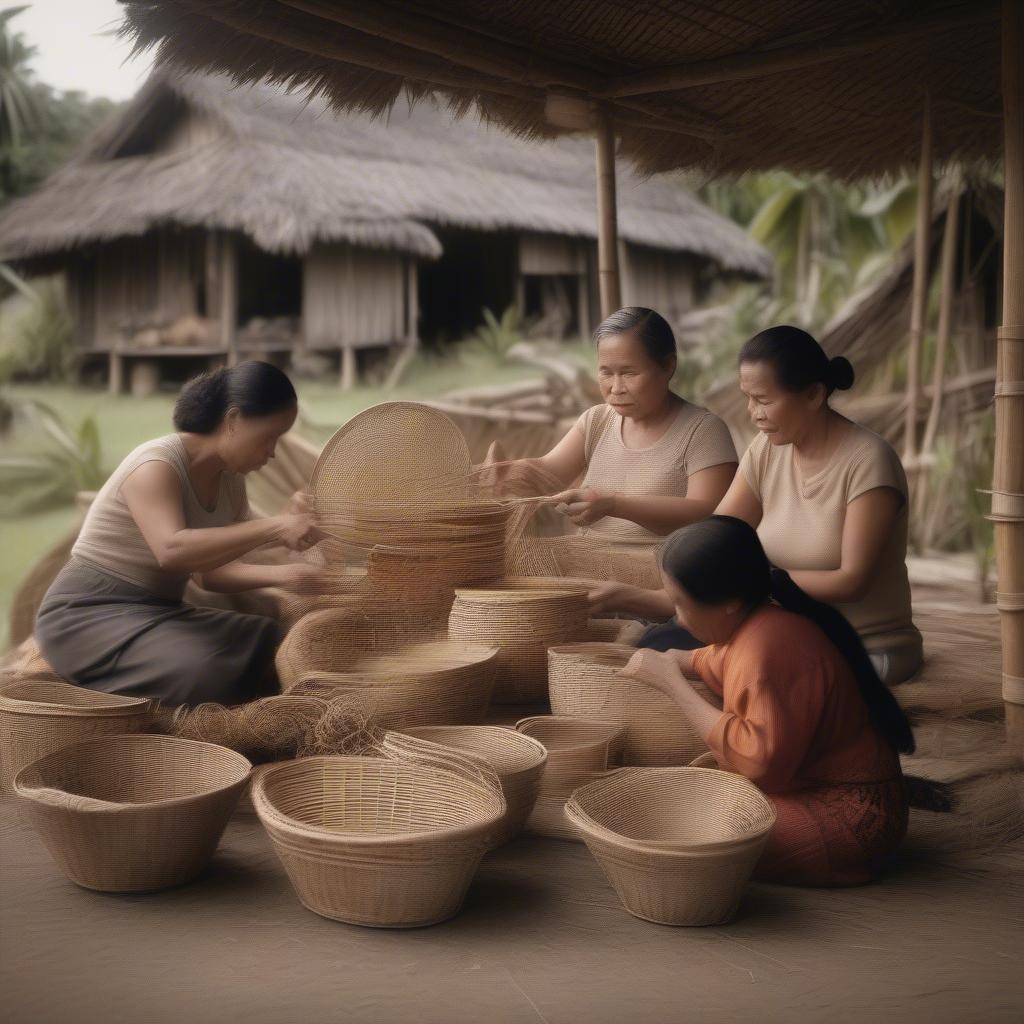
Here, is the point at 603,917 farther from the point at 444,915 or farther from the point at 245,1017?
the point at 245,1017

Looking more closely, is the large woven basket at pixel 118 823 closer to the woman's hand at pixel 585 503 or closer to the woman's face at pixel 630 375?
the woman's hand at pixel 585 503

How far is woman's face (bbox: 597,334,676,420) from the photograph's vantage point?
11.5 feet

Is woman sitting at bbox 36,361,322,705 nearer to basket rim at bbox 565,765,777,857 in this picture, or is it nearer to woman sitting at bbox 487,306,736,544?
woman sitting at bbox 487,306,736,544

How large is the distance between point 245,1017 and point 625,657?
1482mm

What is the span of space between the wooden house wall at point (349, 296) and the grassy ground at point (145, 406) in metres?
0.55

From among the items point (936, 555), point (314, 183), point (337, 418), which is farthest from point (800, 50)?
point (314, 183)

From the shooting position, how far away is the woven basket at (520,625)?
10.7 feet

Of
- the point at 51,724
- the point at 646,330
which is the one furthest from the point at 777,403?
the point at 51,724

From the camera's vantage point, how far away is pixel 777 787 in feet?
7.66

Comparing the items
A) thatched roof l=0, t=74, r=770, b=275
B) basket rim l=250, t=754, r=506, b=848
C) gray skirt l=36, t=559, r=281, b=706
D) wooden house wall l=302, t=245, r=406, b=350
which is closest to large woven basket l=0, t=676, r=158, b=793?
gray skirt l=36, t=559, r=281, b=706

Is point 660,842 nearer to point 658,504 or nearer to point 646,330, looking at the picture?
point 658,504

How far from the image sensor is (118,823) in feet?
7.33

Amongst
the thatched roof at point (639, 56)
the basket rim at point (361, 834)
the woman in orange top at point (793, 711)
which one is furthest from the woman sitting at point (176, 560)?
the woman in orange top at point (793, 711)

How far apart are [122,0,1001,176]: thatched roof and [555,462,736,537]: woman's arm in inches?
56.8
